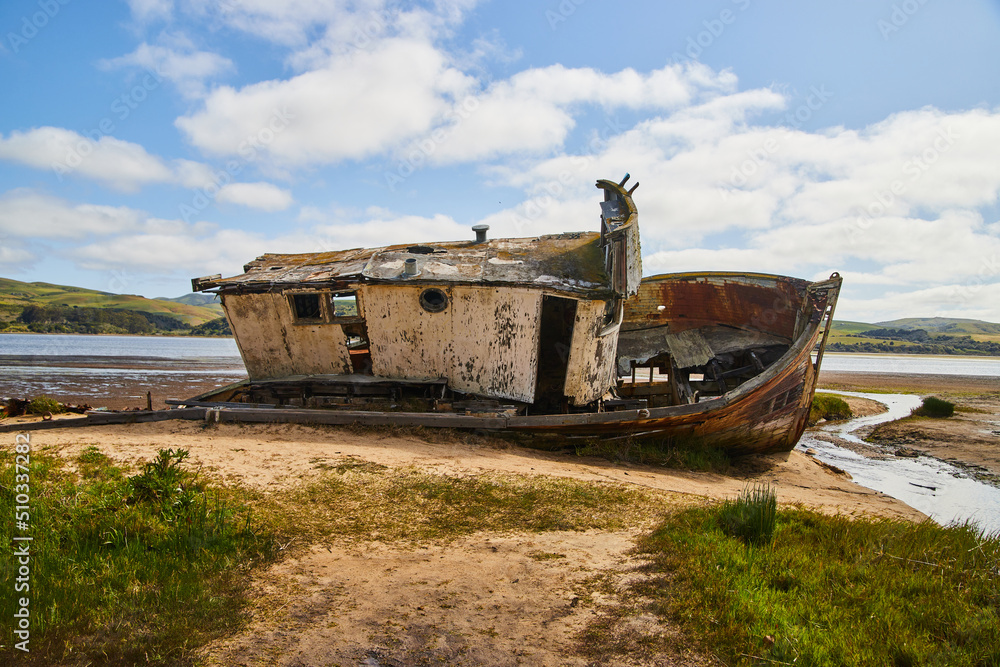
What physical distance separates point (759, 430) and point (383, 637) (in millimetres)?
9186

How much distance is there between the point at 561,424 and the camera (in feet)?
29.6

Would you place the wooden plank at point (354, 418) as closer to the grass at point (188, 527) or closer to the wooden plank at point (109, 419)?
the wooden plank at point (109, 419)

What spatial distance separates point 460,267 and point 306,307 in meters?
3.49

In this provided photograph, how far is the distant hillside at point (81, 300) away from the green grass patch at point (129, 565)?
115270mm

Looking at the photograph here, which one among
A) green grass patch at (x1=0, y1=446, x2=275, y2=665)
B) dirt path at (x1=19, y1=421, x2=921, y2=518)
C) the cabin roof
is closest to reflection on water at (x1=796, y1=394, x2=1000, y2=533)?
dirt path at (x1=19, y1=421, x2=921, y2=518)

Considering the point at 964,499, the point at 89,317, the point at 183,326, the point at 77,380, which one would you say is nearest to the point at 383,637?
the point at 964,499

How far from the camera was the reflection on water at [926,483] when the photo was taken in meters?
8.77

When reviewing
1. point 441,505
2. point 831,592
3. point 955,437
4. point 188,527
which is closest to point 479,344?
point 441,505

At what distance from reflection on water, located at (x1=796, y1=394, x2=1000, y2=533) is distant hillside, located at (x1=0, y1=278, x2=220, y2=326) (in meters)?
115

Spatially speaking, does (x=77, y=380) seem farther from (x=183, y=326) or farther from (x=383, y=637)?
(x=183, y=326)

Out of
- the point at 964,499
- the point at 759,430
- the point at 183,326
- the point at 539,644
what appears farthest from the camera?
the point at 183,326

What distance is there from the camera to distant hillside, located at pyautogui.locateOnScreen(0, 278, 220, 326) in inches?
4113

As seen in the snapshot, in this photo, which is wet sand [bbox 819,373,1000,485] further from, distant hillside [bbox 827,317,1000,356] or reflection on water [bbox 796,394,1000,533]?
distant hillside [bbox 827,317,1000,356]

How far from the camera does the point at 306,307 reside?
435 inches
